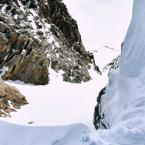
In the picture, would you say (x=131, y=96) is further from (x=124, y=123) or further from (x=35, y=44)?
(x=35, y=44)

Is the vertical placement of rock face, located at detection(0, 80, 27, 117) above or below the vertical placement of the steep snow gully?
below

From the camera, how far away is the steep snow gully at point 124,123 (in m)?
9.86

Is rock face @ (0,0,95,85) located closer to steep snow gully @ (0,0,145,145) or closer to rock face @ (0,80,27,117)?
rock face @ (0,80,27,117)

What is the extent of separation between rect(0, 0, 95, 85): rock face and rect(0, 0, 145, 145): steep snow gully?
34692 millimetres

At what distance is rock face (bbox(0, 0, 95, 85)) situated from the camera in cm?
4972

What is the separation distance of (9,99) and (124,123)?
88.6 feet

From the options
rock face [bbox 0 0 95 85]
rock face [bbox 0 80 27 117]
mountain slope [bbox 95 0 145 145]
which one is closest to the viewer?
mountain slope [bbox 95 0 145 145]

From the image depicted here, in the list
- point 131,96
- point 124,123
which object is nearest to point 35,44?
point 131,96

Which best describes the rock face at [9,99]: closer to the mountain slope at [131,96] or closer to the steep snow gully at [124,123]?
the mountain slope at [131,96]

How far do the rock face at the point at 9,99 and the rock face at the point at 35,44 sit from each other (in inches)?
383

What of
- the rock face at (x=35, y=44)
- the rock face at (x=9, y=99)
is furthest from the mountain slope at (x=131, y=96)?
the rock face at (x=35, y=44)

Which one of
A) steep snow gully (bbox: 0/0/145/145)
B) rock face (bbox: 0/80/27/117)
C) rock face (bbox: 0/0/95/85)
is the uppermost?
rock face (bbox: 0/0/95/85)

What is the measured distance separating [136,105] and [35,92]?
33.2 m

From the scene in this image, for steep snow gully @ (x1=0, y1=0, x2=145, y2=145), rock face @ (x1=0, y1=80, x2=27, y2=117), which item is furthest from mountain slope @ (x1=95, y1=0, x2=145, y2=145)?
rock face @ (x1=0, y1=80, x2=27, y2=117)
